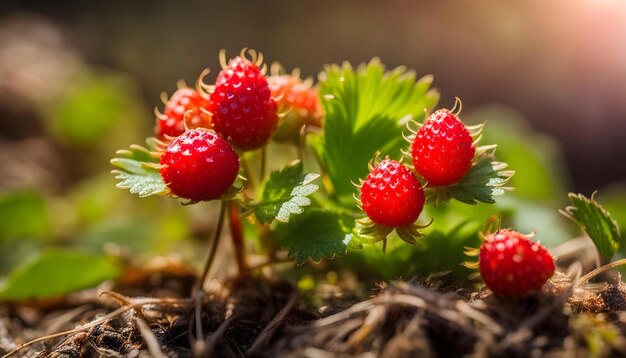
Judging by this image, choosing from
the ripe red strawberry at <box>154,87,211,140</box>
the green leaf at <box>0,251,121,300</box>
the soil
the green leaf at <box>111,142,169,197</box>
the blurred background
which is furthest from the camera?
the blurred background

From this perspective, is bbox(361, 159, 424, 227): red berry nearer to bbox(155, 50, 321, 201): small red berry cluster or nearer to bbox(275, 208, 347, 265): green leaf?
bbox(275, 208, 347, 265): green leaf

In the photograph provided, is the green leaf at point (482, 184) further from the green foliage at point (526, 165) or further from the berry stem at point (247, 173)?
the green foliage at point (526, 165)

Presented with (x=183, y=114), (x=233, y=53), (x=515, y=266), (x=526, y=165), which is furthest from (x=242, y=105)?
(x=233, y=53)

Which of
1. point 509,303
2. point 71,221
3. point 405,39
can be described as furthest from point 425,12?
point 509,303

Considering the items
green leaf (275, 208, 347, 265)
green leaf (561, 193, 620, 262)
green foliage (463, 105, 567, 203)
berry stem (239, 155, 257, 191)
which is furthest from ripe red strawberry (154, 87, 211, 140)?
green foliage (463, 105, 567, 203)

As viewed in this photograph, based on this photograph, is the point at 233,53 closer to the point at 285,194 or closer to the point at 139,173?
the point at 139,173
